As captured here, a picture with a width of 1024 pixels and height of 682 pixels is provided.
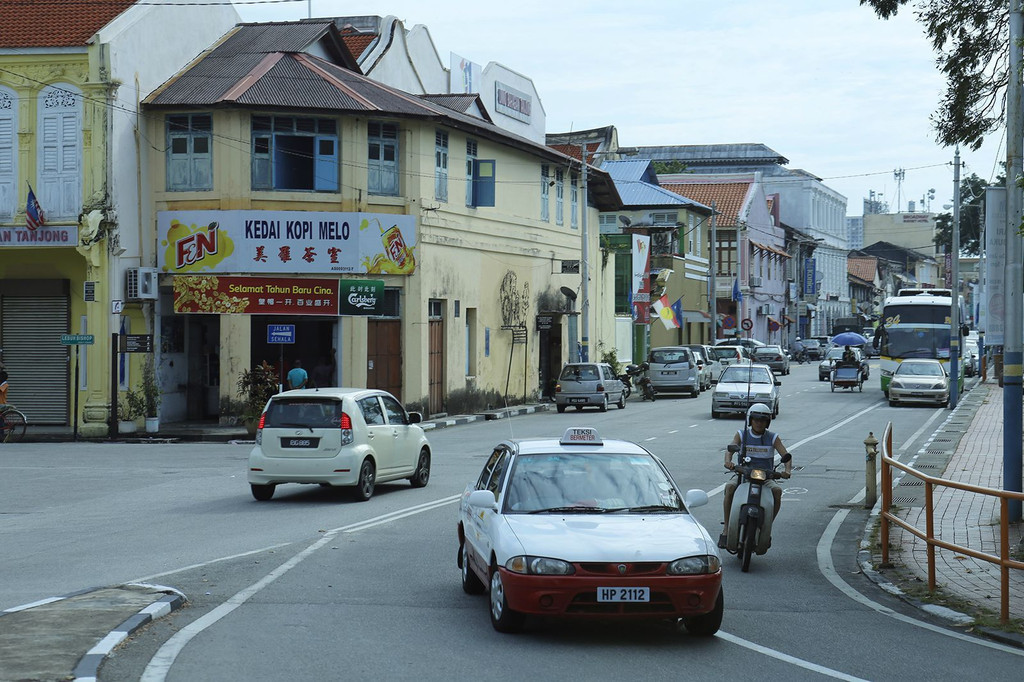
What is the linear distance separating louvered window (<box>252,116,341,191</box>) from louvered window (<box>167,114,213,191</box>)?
1248mm

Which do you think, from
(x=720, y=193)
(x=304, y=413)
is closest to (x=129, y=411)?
(x=304, y=413)

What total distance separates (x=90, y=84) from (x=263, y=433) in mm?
16990

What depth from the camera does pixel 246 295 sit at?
33156 mm

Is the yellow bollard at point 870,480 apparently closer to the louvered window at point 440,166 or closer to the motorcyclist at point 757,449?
the motorcyclist at point 757,449

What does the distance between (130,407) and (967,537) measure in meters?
23.4

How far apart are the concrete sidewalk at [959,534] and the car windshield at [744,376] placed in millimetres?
9146

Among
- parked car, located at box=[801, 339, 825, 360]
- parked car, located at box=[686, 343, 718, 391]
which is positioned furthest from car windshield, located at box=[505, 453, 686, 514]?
parked car, located at box=[801, 339, 825, 360]

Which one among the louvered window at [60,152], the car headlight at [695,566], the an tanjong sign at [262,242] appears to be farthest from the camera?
the an tanjong sign at [262,242]

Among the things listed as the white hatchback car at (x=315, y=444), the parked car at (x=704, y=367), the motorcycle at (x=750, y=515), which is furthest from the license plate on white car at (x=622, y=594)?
the parked car at (x=704, y=367)

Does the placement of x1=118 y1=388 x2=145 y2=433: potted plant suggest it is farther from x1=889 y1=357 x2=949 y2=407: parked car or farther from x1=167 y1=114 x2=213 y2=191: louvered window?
x1=889 y1=357 x2=949 y2=407: parked car

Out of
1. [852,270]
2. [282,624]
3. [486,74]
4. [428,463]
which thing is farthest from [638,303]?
[852,270]

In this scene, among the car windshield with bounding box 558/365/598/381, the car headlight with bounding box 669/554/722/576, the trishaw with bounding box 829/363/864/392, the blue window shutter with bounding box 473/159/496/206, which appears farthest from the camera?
the trishaw with bounding box 829/363/864/392

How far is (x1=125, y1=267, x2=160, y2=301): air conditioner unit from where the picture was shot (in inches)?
1283

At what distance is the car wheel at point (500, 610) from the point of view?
932 cm
